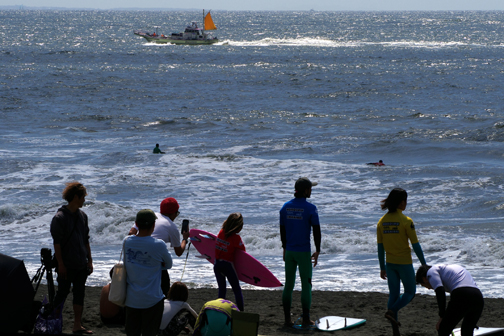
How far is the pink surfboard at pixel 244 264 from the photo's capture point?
6238mm

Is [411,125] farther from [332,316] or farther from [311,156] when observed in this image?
[332,316]

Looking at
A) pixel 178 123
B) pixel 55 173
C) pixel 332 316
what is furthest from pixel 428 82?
pixel 332 316

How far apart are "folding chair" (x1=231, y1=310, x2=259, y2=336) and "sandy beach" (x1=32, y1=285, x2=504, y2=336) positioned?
87cm

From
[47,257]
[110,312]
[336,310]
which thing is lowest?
[336,310]

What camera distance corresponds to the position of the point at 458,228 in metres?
12.7

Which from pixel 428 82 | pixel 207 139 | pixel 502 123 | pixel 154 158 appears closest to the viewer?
pixel 154 158

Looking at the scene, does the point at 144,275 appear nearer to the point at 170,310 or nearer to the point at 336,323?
the point at 170,310

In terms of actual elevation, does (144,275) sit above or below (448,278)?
above

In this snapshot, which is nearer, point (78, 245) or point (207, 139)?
point (78, 245)

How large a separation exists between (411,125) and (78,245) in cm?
2550

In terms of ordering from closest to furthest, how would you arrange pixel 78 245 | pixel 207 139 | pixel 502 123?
1. pixel 78 245
2. pixel 207 139
3. pixel 502 123

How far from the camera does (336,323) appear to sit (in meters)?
6.54

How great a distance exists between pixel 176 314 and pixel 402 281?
2.22 metres

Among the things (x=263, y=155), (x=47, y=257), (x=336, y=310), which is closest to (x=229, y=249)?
(x=47, y=257)
